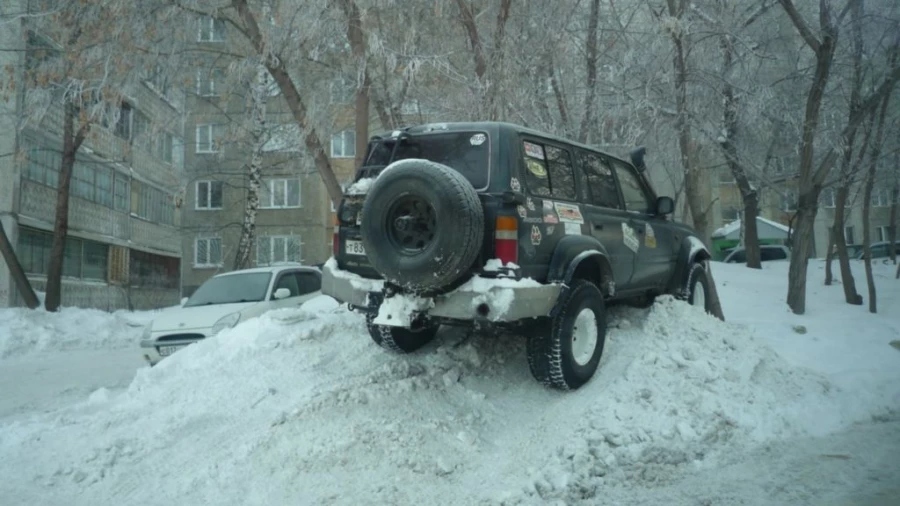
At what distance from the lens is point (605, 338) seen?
20.4 ft

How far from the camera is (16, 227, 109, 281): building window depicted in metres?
19.0

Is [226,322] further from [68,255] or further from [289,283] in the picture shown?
[68,255]

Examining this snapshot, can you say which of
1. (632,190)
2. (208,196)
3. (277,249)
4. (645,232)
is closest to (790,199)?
(632,190)

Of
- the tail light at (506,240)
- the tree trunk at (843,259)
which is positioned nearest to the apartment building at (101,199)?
the tail light at (506,240)

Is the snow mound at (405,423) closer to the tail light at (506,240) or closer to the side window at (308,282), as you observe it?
the tail light at (506,240)

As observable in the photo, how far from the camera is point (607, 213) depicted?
6.48 m

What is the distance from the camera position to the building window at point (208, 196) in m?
33.0

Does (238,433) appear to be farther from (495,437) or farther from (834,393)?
(834,393)

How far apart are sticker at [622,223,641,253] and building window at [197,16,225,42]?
28.2ft

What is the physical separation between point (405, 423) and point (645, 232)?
344cm

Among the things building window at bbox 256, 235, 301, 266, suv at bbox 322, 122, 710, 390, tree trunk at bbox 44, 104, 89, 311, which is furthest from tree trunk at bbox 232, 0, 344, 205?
building window at bbox 256, 235, 301, 266

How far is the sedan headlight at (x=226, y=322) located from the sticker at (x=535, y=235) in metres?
5.12

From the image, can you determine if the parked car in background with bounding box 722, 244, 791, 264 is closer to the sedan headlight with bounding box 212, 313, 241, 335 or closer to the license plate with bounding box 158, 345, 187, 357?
the sedan headlight with bounding box 212, 313, 241, 335

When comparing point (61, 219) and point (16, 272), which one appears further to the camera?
point (61, 219)
